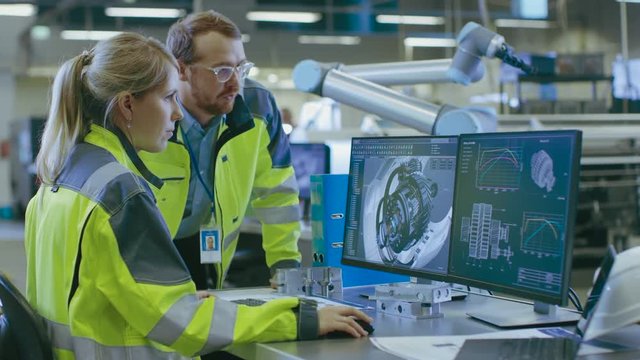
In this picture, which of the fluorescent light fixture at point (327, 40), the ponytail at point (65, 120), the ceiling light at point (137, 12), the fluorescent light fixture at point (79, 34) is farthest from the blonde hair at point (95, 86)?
the fluorescent light fixture at point (327, 40)

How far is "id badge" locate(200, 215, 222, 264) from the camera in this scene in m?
2.43

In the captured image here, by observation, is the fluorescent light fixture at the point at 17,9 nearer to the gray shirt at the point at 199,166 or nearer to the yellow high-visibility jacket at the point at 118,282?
the gray shirt at the point at 199,166

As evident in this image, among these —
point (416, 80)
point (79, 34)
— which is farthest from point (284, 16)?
point (416, 80)

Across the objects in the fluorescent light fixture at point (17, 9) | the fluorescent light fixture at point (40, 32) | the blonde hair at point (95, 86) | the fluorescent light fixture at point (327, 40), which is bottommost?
the blonde hair at point (95, 86)

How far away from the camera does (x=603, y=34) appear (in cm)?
698

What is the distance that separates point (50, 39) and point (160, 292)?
18.4ft

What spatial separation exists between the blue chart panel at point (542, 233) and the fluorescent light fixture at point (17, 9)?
579 cm

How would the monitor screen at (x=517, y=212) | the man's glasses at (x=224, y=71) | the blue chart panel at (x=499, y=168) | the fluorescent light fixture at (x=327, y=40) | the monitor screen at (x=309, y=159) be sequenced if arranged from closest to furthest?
the monitor screen at (x=517, y=212) < the blue chart panel at (x=499, y=168) < the man's glasses at (x=224, y=71) < the monitor screen at (x=309, y=159) < the fluorescent light fixture at (x=327, y=40)

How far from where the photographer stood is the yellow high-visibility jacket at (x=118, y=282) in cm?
153

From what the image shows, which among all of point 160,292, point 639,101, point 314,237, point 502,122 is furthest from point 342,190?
point 639,101

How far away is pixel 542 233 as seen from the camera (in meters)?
1.66

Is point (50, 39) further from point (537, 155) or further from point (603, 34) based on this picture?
point (537, 155)

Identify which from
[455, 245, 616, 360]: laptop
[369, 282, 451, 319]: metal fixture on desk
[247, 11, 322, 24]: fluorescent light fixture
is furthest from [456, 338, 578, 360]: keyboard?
[247, 11, 322, 24]: fluorescent light fixture

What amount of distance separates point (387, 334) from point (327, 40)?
605 centimetres
